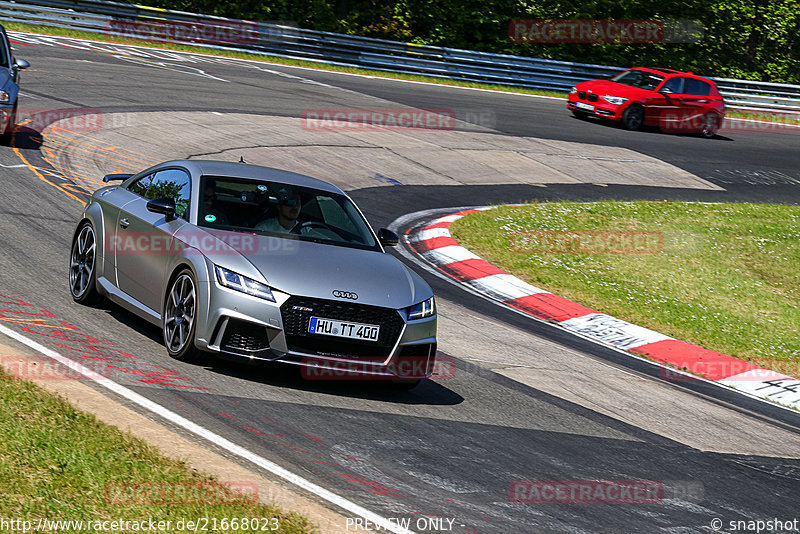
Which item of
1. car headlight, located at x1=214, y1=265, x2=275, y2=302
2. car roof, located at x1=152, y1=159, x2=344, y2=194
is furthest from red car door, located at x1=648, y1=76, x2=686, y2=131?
car headlight, located at x1=214, y1=265, x2=275, y2=302

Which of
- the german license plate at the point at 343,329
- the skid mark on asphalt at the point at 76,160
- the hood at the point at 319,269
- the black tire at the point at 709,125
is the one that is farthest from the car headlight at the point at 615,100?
the german license plate at the point at 343,329

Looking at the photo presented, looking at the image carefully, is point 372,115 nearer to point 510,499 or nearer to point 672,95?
point 672,95

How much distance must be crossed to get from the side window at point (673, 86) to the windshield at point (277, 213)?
2204 centimetres

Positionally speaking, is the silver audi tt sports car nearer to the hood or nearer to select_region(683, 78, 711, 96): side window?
the hood

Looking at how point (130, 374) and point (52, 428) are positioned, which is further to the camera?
point (130, 374)

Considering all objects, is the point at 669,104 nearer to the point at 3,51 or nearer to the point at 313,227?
the point at 3,51

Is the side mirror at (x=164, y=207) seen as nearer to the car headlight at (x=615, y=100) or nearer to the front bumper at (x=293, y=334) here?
the front bumper at (x=293, y=334)

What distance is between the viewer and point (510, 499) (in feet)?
18.2

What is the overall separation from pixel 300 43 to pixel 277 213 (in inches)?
985

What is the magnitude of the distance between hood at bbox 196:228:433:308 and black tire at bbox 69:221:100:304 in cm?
155

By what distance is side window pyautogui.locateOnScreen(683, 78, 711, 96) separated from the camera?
94.3ft

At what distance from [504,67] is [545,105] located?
4470 millimetres

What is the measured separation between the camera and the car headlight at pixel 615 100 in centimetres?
2730

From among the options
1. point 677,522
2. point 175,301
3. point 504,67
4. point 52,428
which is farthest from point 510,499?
point 504,67
